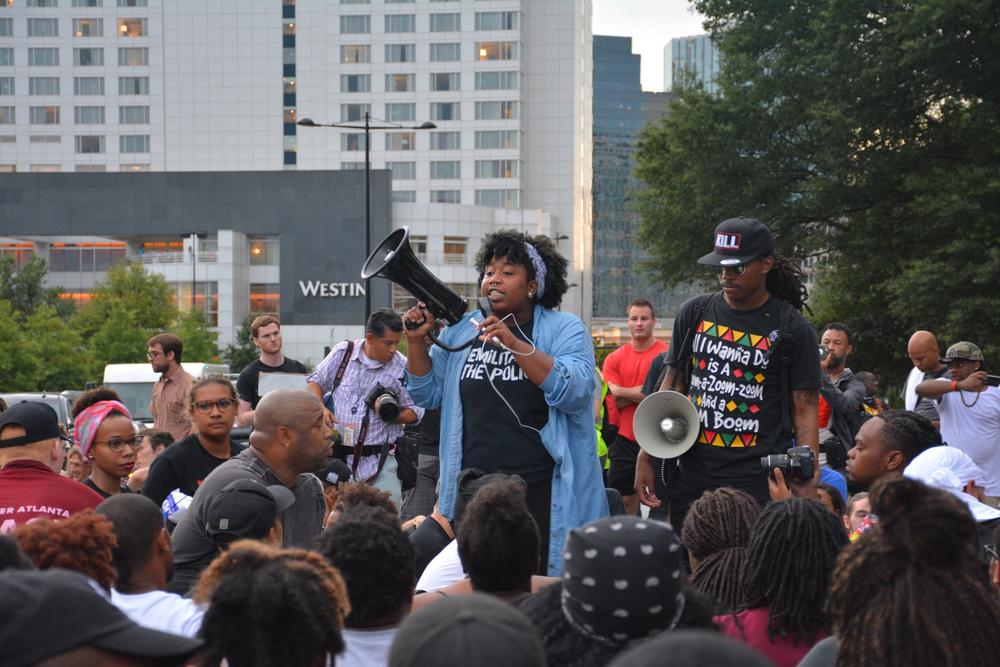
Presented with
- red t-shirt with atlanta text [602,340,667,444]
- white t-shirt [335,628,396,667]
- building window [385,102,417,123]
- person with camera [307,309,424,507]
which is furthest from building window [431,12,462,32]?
white t-shirt [335,628,396,667]

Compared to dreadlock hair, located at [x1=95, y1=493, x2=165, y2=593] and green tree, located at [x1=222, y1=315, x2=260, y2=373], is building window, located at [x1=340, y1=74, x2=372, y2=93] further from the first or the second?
dreadlock hair, located at [x1=95, y1=493, x2=165, y2=593]

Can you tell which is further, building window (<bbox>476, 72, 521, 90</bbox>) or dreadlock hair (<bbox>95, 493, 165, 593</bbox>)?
building window (<bbox>476, 72, 521, 90</bbox>)

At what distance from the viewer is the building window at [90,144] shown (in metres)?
101

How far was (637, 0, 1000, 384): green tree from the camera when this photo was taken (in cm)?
2339

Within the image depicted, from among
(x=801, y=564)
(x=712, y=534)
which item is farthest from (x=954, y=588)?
(x=712, y=534)

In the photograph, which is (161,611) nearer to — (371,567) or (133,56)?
(371,567)

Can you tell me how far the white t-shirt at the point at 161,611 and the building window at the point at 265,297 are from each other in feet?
264

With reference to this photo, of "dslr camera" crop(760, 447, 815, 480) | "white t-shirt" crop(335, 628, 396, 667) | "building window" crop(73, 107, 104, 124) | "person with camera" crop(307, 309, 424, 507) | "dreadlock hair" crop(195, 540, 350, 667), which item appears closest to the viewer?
"dreadlock hair" crop(195, 540, 350, 667)

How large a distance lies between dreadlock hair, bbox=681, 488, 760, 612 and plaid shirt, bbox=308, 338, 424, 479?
15.6 feet

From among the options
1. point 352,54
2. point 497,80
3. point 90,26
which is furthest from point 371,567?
point 90,26

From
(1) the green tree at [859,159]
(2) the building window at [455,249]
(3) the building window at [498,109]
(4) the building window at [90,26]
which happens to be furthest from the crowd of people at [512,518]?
(4) the building window at [90,26]

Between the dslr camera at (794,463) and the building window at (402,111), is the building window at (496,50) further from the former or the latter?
the dslr camera at (794,463)

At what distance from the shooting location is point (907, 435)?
574cm

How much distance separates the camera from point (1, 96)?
10025 centimetres
